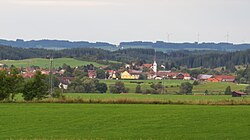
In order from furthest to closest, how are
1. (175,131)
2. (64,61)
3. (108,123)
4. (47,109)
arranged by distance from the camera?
(64,61)
(47,109)
(108,123)
(175,131)

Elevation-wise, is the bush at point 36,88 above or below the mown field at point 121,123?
above

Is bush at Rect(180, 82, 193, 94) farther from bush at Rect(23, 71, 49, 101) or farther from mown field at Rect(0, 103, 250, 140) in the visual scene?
mown field at Rect(0, 103, 250, 140)

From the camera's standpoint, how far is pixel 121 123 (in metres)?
38.1

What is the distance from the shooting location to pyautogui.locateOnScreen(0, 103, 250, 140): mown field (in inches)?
1278

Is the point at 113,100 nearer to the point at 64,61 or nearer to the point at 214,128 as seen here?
the point at 214,128

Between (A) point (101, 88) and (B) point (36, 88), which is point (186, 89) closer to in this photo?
(A) point (101, 88)

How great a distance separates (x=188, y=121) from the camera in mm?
39000

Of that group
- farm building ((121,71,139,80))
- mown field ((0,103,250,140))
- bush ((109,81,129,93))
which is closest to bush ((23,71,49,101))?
mown field ((0,103,250,140))

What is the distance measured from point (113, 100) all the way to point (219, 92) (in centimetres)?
3978

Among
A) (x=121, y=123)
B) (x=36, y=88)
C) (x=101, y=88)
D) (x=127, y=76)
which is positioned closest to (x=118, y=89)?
(x=101, y=88)

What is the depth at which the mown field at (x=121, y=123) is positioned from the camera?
32469mm

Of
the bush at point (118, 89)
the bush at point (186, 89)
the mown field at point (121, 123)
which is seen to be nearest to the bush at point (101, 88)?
the bush at point (118, 89)

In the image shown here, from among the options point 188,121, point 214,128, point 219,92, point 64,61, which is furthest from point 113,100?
point 64,61

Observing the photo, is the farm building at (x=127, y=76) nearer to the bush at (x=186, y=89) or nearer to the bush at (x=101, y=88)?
the bush at (x=186, y=89)
